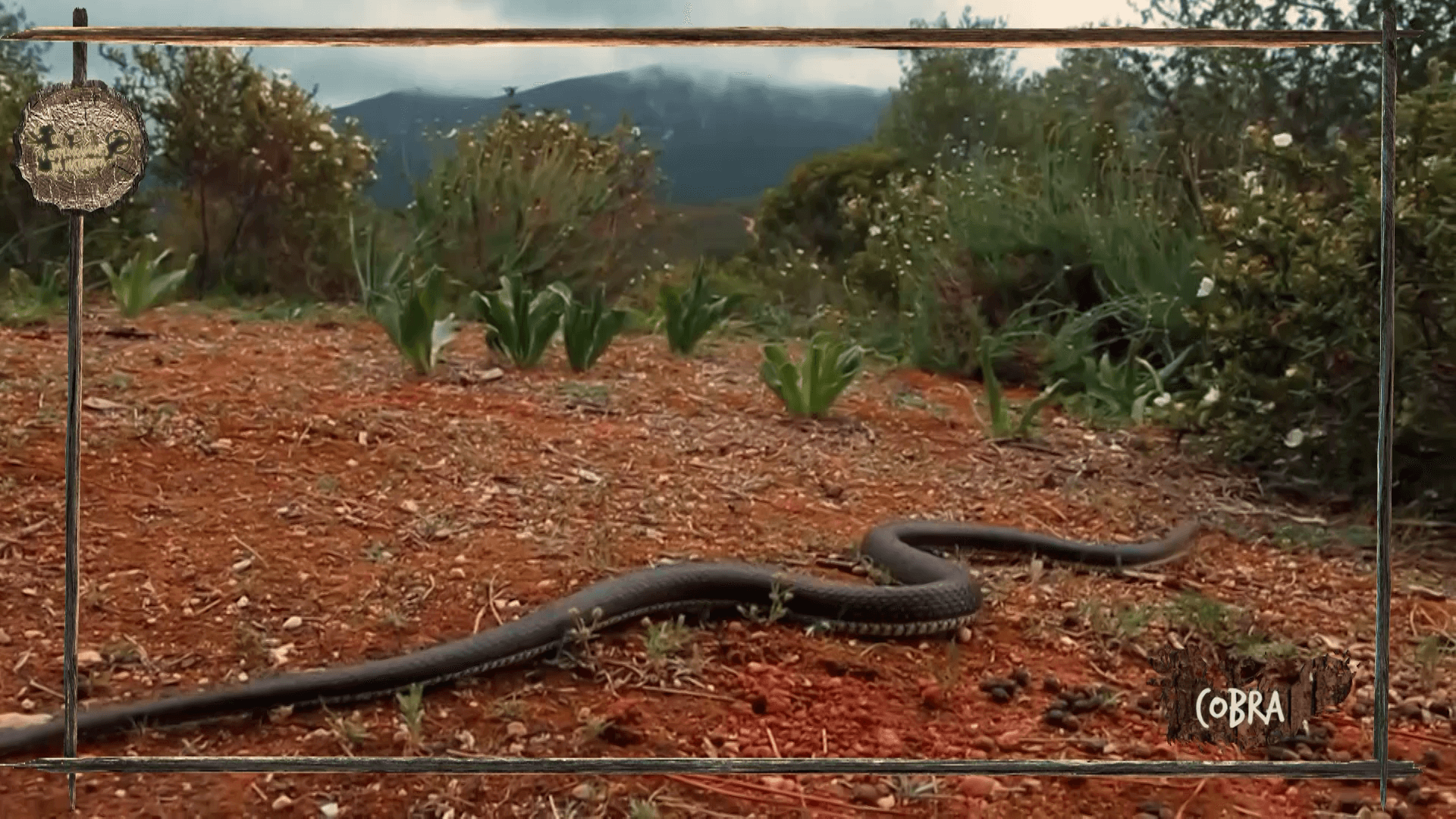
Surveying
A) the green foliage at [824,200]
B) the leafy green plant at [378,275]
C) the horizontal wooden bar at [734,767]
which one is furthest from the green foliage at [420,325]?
the green foliage at [824,200]

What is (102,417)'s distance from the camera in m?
3.72

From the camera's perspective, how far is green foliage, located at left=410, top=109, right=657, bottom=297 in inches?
286

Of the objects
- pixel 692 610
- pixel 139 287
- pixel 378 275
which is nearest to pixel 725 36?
pixel 692 610

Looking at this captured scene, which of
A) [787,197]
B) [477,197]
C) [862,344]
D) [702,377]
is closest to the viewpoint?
[702,377]

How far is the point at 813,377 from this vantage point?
4.38m

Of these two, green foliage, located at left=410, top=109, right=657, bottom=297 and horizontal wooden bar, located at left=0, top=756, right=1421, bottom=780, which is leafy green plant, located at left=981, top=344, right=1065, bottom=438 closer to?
horizontal wooden bar, located at left=0, top=756, right=1421, bottom=780

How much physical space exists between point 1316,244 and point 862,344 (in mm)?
2688

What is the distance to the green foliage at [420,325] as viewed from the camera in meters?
4.51

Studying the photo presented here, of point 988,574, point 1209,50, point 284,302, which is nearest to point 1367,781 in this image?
point 988,574

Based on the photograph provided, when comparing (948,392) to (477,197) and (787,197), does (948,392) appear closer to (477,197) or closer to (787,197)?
(477,197)

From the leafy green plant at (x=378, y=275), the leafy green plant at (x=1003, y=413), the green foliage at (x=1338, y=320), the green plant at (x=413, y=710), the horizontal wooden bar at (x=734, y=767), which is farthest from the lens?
the leafy green plant at (x=378, y=275)

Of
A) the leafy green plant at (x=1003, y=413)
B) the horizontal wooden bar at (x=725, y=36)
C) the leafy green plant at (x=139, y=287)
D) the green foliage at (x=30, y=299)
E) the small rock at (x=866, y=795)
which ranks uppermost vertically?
the horizontal wooden bar at (x=725, y=36)

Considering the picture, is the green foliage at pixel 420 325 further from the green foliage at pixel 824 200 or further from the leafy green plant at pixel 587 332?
the green foliage at pixel 824 200

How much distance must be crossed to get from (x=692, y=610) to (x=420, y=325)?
2.15m
